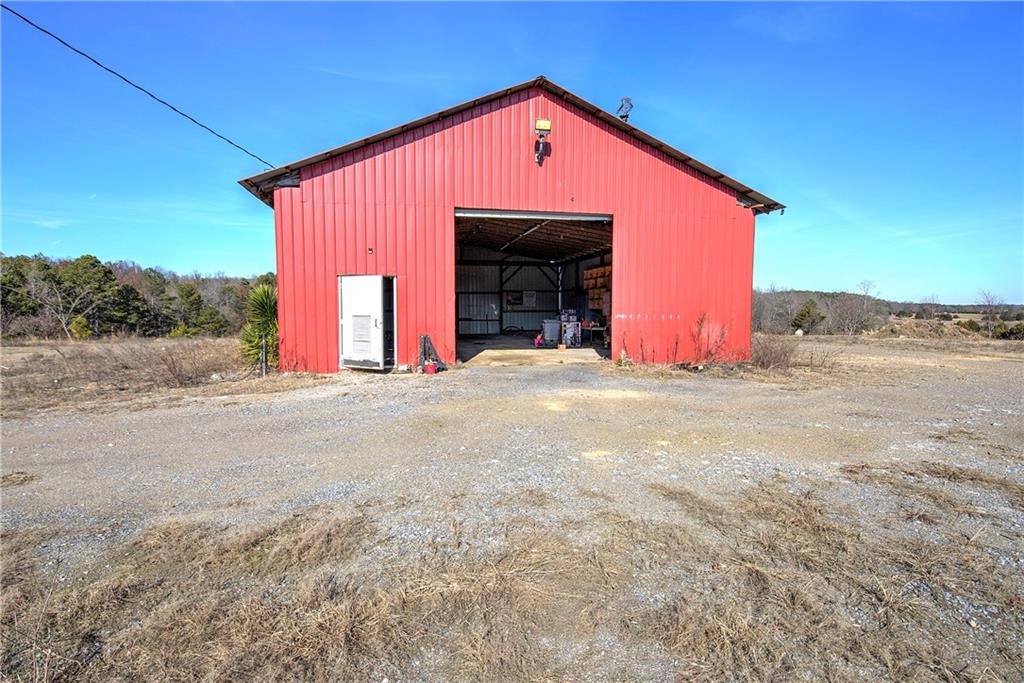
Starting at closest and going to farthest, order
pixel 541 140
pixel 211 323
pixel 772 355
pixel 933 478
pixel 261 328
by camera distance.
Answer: pixel 933 478
pixel 261 328
pixel 541 140
pixel 772 355
pixel 211 323

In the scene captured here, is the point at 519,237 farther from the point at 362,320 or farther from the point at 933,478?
the point at 933,478

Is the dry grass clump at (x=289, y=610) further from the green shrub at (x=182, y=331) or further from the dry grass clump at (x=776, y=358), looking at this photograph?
the green shrub at (x=182, y=331)

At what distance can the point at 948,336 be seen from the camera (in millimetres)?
26703


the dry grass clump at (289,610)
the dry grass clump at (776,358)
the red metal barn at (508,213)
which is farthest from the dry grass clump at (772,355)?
the dry grass clump at (289,610)

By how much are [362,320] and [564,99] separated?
25.5 feet

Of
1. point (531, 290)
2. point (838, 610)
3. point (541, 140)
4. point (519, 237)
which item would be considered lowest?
point (838, 610)

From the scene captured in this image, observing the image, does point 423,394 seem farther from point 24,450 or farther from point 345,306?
point 24,450

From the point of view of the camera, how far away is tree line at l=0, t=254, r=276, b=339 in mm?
22953

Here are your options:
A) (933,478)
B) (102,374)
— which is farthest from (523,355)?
(933,478)

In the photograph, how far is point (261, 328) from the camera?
41.9 ft

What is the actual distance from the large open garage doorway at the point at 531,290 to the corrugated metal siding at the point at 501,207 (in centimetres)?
251

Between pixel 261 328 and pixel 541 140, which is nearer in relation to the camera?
pixel 261 328

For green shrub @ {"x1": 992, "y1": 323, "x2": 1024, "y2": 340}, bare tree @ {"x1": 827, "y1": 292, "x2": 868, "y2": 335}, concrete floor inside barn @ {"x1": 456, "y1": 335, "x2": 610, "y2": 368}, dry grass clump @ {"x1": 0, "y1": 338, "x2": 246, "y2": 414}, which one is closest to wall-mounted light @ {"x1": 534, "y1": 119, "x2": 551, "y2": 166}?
concrete floor inside barn @ {"x1": 456, "y1": 335, "x2": 610, "y2": 368}

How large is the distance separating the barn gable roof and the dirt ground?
6.69 metres
